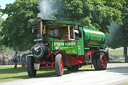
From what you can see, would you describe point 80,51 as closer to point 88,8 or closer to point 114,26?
point 88,8

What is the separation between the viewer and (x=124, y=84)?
994cm

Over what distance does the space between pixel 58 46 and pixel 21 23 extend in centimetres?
858

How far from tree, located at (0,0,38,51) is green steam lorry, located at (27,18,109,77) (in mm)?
6195

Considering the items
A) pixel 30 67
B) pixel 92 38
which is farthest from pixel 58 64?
pixel 92 38

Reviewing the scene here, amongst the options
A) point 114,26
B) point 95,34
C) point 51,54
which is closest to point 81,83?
point 51,54

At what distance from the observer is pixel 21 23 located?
71.7 feet

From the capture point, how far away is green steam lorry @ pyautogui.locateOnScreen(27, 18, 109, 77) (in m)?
14.0

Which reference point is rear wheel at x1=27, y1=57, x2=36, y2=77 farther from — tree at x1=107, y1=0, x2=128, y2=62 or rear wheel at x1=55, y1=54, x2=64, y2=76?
tree at x1=107, y1=0, x2=128, y2=62

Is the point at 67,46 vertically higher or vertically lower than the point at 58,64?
higher

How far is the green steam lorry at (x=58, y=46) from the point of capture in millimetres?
14047

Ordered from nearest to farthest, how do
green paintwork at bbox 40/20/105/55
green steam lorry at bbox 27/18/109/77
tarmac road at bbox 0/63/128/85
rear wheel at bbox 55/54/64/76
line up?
tarmac road at bbox 0/63/128/85, rear wheel at bbox 55/54/64/76, green steam lorry at bbox 27/18/109/77, green paintwork at bbox 40/20/105/55

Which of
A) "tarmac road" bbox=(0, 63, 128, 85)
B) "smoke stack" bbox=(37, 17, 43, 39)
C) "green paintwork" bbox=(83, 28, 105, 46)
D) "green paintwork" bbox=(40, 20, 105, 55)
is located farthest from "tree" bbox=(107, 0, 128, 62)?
"tarmac road" bbox=(0, 63, 128, 85)

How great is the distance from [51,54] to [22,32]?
789cm

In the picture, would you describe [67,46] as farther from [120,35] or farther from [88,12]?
[120,35]
